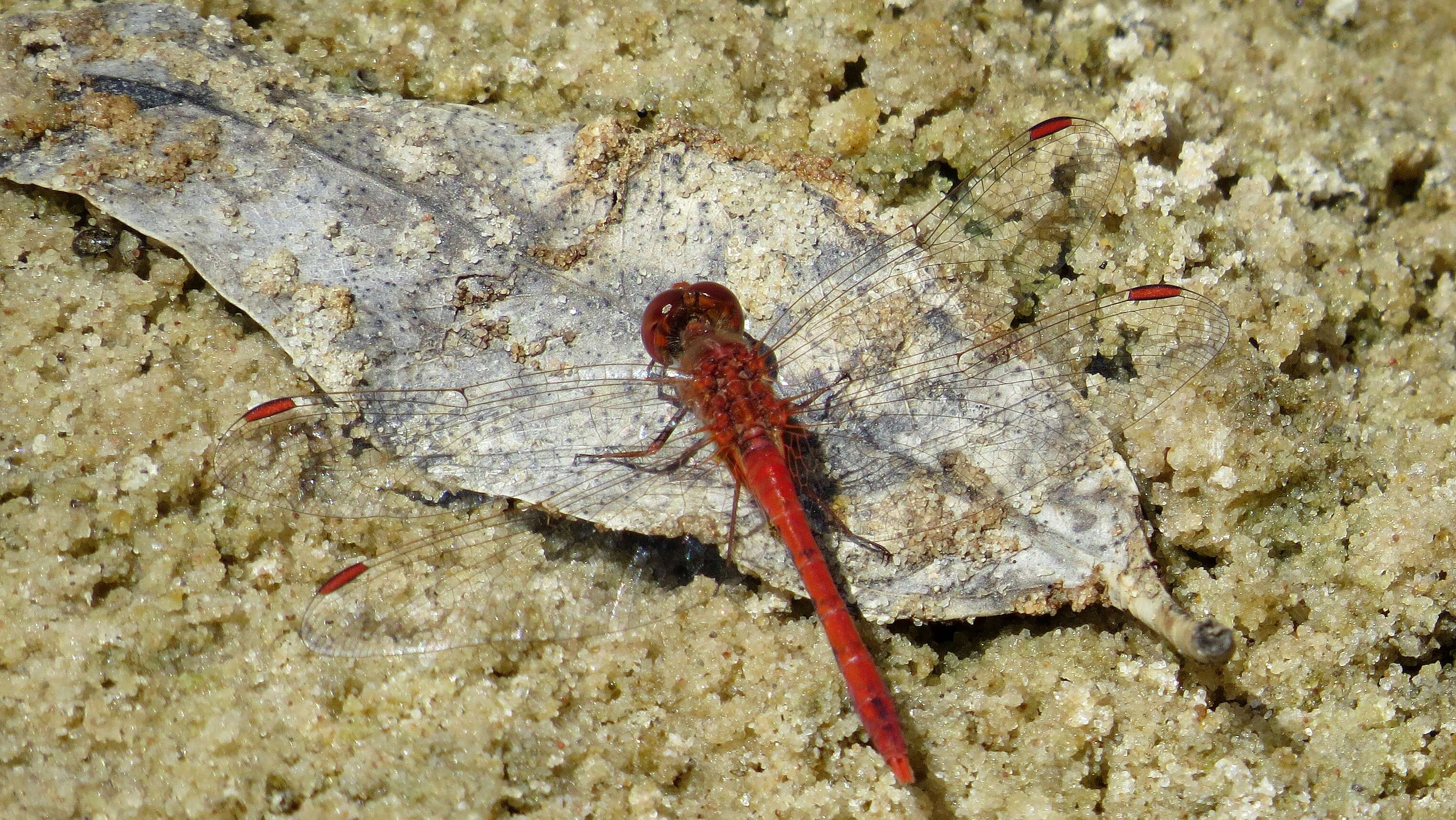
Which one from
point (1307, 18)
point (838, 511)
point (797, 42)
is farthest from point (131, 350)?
point (1307, 18)

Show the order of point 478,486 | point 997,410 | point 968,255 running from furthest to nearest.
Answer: point 968,255
point 997,410
point 478,486

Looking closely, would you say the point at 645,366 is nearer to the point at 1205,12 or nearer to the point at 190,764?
the point at 190,764

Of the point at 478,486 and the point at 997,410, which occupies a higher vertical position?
the point at 478,486

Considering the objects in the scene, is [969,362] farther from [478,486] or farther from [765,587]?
[478,486]

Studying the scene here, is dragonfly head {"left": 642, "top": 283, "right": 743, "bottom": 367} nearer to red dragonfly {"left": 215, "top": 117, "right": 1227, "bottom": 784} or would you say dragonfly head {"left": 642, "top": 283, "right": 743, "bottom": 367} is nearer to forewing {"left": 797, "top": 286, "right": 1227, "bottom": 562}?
red dragonfly {"left": 215, "top": 117, "right": 1227, "bottom": 784}

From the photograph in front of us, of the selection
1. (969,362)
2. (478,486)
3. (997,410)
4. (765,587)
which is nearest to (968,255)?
(969,362)

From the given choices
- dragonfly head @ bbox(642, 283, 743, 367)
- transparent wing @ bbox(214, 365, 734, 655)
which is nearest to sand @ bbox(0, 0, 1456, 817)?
transparent wing @ bbox(214, 365, 734, 655)

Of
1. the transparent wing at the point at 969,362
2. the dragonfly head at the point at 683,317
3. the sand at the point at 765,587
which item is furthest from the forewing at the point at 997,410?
the dragonfly head at the point at 683,317
